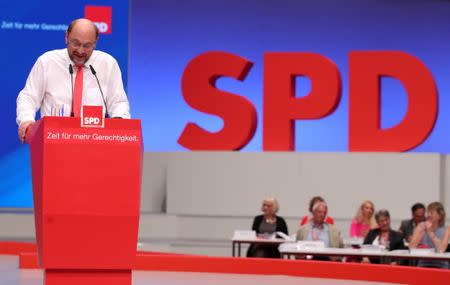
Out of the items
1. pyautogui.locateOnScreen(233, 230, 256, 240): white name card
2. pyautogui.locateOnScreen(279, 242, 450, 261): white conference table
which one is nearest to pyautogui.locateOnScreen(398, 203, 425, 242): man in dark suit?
pyautogui.locateOnScreen(279, 242, 450, 261): white conference table

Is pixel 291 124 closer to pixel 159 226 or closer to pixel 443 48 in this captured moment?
pixel 159 226

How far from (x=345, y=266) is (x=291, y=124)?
19.7 feet

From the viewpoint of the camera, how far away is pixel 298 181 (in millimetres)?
11414

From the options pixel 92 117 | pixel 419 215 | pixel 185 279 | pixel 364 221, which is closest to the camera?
pixel 92 117

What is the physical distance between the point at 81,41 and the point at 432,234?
5.06m

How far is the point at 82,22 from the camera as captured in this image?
392cm

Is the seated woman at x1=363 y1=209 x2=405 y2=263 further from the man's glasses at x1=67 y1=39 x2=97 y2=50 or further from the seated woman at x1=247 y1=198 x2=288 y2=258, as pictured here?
the man's glasses at x1=67 y1=39 x2=97 y2=50

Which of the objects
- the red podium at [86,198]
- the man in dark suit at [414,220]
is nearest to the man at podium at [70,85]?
the red podium at [86,198]

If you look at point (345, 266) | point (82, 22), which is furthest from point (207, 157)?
point (82, 22)

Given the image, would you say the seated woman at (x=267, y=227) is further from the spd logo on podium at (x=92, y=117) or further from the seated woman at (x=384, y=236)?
the spd logo on podium at (x=92, y=117)

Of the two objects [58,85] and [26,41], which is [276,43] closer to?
[26,41]

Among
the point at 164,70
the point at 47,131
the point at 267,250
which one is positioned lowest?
the point at 267,250

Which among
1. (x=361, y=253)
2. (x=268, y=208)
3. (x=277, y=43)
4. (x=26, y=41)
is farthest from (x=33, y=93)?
(x=277, y=43)

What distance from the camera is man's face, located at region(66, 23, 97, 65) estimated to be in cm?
391
